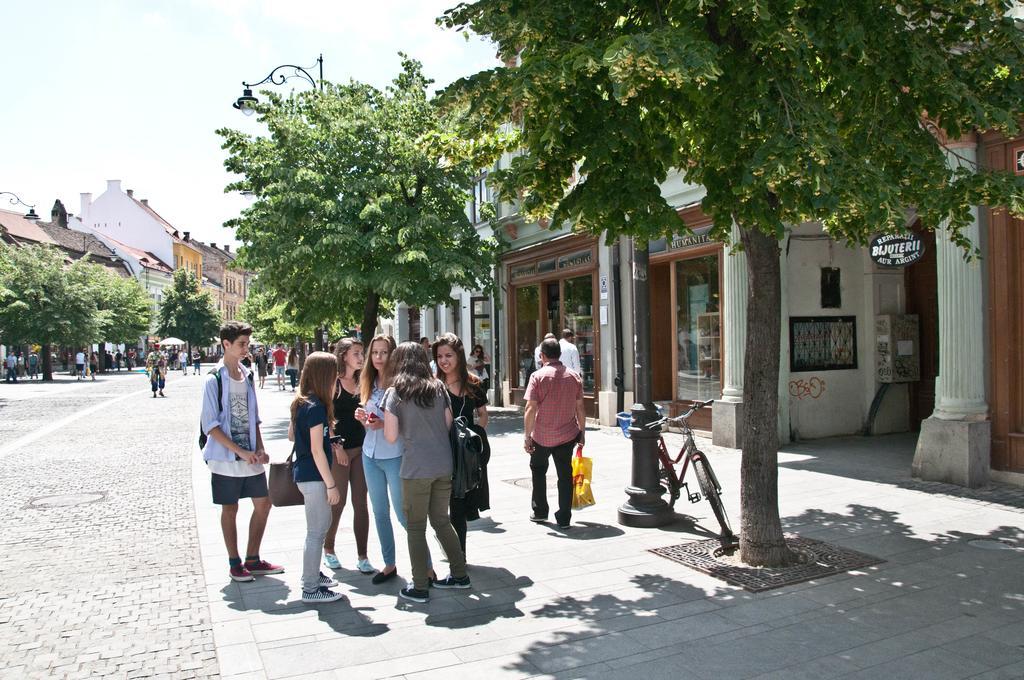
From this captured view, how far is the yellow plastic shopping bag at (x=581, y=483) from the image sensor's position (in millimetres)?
7965

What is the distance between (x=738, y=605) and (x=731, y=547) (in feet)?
3.91

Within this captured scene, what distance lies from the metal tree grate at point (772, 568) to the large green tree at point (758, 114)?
0.52 ft

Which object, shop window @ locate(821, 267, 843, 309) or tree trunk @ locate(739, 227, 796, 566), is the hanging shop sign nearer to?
shop window @ locate(821, 267, 843, 309)

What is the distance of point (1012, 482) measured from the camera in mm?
8445

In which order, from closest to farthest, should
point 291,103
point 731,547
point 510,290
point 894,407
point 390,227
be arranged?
point 731,547, point 894,407, point 390,227, point 291,103, point 510,290

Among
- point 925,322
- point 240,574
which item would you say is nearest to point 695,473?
point 240,574

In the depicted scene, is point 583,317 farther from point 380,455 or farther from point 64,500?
point 380,455

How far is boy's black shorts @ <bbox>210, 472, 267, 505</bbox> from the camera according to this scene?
19.3 feet

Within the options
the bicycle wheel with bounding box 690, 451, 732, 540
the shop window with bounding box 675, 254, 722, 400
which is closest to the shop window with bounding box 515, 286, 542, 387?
the shop window with bounding box 675, 254, 722, 400

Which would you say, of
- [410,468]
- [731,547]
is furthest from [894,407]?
[410,468]

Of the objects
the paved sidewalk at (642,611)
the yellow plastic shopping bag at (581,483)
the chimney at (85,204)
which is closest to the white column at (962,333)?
the paved sidewalk at (642,611)

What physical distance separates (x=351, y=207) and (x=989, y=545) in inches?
534

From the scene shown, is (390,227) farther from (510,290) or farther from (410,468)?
(410,468)

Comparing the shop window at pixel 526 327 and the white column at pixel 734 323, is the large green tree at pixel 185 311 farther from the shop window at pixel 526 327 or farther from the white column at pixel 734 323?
the white column at pixel 734 323
